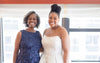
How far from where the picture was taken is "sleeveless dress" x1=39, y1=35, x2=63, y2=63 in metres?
1.53

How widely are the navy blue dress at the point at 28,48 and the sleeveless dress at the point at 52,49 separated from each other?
0.31 feet

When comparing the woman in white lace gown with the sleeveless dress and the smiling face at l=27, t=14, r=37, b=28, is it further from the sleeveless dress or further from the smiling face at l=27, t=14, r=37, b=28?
the smiling face at l=27, t=14, r=37, b=28

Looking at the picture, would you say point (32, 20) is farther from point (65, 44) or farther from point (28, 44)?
point (65, 44)

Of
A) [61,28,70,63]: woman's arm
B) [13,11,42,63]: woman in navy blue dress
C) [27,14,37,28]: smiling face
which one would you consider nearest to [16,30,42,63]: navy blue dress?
[13,11,42,63]: woman in navy blue dress

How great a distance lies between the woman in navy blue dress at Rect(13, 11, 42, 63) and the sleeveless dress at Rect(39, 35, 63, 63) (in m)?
0.10

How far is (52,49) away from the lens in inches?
61.7

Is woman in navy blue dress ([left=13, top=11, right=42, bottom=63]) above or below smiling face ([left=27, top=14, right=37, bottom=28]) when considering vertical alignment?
below

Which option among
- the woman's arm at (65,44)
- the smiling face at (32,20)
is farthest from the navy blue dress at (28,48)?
the woman's arm at (65,44)

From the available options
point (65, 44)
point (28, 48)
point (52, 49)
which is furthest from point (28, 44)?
point (65, 44)

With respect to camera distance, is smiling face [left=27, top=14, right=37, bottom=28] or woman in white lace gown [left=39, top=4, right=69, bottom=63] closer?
woman in white lace gown [left=39, top=4, right=69, bottom=63]

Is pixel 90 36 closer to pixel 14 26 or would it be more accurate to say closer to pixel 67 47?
pixel 67 47

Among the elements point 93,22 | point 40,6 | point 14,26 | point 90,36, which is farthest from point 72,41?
point 14,26

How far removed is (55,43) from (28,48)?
32 cm

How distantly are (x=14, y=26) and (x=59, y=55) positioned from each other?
109cm
